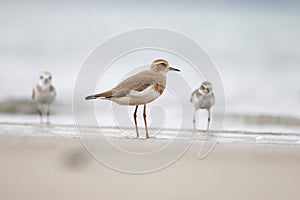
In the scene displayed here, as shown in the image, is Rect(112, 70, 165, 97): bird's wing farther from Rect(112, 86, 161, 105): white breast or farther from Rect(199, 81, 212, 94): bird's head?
Rect(199, 81, 212, 94): bird's head

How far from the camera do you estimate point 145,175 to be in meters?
6.48

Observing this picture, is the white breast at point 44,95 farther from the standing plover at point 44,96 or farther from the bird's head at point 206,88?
the bird's head at point 206,88

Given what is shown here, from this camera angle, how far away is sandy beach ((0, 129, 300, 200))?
6070 millimetres

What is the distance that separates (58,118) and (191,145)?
3.27 metres

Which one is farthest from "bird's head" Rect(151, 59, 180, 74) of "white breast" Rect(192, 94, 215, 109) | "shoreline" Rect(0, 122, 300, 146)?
"white breast" Rect(192, 94, 215, 109)

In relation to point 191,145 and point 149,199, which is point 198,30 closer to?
point 191,145

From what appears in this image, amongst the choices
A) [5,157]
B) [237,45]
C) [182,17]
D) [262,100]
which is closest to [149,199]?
[5,157]

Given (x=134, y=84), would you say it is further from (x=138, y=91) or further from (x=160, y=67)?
(x=160, y=67)

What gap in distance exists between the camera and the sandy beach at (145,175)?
607 cm

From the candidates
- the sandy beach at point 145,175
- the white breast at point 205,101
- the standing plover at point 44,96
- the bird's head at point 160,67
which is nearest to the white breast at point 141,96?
the bird's head at point 160,67

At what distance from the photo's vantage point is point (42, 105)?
9.94 m

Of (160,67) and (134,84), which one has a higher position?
(160,67)

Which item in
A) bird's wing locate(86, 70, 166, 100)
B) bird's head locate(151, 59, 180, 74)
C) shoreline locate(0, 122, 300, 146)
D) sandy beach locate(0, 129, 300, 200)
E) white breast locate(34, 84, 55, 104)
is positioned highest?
bird's head locate(151, 59, 180, 74)

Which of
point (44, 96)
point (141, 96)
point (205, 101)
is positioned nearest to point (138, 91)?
point (141, 96)
